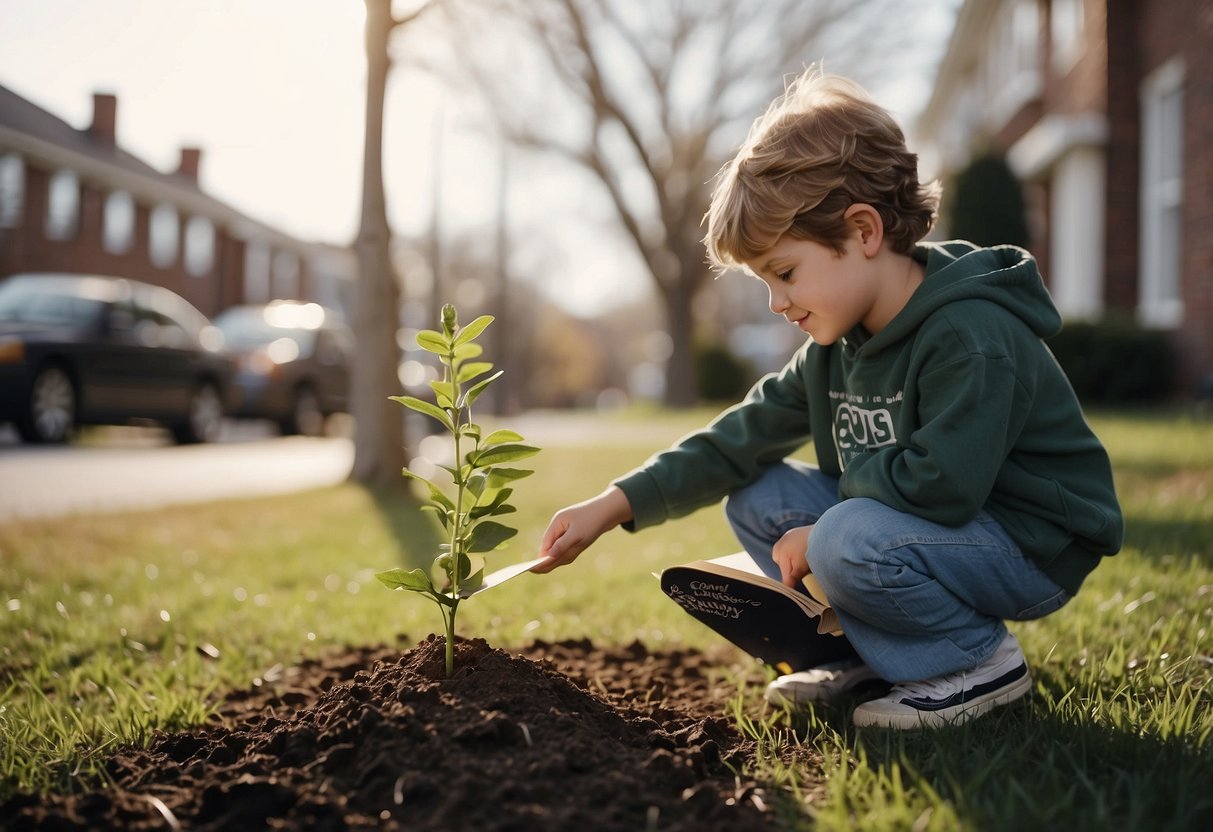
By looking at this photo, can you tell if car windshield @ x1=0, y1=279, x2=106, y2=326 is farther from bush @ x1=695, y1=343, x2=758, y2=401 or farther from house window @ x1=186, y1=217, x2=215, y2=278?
bush @ x1=695, y1=343, x2=758, y2=401

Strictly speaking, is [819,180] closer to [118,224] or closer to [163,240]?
[118,224]

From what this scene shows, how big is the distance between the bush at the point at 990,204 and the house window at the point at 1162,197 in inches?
51.9

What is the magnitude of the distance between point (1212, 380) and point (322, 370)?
1002 centimetres

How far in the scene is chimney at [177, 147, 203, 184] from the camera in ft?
17.7

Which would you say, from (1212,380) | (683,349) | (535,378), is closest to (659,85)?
(683,349)

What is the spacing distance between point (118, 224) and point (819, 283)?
56.2 ft

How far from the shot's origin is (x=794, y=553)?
2105mm

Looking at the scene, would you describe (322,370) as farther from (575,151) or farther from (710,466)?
(710,466)

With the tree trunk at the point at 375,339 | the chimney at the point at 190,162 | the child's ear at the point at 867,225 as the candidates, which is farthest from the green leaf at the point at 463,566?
the tree trunk at the point at 375,339

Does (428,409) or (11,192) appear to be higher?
(11,192)

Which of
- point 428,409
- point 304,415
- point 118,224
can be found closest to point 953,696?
point 428,409

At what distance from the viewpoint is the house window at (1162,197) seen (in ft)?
30.7

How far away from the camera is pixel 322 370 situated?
13289 mm

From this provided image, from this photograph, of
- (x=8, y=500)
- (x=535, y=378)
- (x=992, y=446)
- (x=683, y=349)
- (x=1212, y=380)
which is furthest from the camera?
(x=535, y=378)
